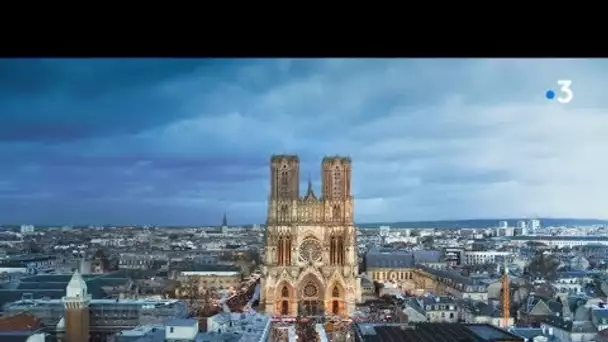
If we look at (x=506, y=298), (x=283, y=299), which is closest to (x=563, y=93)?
(x=506, y=298)

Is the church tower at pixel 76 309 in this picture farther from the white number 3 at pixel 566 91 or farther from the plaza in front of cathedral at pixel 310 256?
the white number 3 at pixel 566 91

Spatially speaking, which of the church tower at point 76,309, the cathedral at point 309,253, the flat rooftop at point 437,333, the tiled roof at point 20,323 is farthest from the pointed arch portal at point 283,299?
the tiled roof at point 20,323

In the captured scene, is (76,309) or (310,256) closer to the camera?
(76,309)

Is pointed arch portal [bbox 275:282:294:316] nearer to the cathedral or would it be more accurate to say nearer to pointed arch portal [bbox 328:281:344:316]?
the cathedral

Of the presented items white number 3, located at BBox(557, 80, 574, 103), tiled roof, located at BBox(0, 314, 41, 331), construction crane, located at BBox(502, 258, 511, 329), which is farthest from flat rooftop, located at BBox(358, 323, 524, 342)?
tiled roof, located at BBox(0, 314, 41, 331)

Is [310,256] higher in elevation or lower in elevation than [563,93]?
lower

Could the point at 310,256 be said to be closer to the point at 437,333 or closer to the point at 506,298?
the point at 437,333
